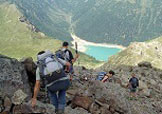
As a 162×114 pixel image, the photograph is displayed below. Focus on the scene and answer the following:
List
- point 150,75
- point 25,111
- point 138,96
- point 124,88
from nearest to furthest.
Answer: point 25,111, point 138,96, point 124,88, point 150,75

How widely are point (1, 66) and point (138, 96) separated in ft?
60.2

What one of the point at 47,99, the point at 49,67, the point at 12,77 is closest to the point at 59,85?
the point at 49,67

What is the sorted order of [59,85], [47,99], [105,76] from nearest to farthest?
1. [59,85]
2. [47,99]
3. [105,76]

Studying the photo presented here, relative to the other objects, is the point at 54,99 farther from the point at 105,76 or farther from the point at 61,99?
the point at 105,76

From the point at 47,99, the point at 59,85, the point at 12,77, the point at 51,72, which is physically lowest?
the point at 47,99

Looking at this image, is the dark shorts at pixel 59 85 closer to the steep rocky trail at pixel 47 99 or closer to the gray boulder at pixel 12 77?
the steep rocky trail at pixel 47 99

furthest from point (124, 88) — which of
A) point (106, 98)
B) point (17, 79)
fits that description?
point (17, 79)

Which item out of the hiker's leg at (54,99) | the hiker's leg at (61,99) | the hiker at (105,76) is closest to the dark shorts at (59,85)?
the hiker's leg at (61,99)

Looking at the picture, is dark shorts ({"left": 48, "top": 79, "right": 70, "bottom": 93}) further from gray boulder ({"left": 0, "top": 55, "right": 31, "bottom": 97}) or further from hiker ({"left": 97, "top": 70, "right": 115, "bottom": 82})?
hiker ({"left": 97, "top": 70, "right": 115, "bottom": 82})

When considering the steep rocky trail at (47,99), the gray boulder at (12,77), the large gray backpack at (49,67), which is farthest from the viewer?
the gray boulder at (12,77)

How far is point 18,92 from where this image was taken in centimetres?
1706

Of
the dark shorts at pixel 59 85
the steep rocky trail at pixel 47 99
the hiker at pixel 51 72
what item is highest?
the hiker at pixel 51 72

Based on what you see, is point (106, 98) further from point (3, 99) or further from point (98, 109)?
point (3, 99)

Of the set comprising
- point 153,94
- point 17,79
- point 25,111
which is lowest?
point 153,94
